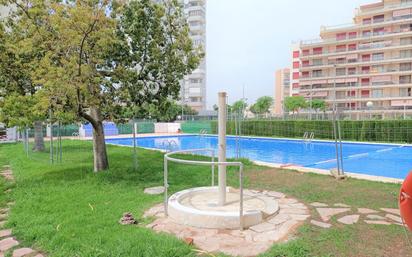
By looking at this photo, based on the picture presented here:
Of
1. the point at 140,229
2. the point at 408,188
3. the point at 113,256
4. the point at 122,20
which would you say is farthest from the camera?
the point at 122,20

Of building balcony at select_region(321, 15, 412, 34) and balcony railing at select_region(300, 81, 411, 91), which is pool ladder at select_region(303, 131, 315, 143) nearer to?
A: balcony railing at select_region(300, 81, 411, 91)

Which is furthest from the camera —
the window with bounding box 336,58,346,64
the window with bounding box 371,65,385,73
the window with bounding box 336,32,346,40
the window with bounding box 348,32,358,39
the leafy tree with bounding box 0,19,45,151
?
the window with bounding box 336,32,346,40

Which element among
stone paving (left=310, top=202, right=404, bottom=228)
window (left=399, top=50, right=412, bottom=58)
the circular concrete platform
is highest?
window (left=399, top=50, right=412, bottom=58)

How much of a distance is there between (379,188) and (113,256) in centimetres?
588

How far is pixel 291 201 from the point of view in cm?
587

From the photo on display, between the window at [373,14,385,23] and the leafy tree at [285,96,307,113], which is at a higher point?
the window at [373,14,385,23]

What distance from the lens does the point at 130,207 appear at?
5.48 m

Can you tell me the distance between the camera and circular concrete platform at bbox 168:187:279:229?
4.42 metres

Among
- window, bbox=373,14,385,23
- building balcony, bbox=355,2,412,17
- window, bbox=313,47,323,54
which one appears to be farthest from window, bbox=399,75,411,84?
window, bbox=313,47,323,54

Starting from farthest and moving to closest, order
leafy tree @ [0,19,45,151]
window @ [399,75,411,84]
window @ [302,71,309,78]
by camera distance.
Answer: window @ [302,71,309,78]
window @ [399,75,411,84]
leafy tree @ [0,19,45,151]

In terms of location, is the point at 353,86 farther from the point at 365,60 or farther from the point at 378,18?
the point at 378,18

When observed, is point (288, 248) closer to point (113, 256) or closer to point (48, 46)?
point (113, 256)

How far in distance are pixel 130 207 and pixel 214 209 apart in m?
1.52

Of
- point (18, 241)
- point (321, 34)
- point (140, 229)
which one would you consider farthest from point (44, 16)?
point (321, 34)
